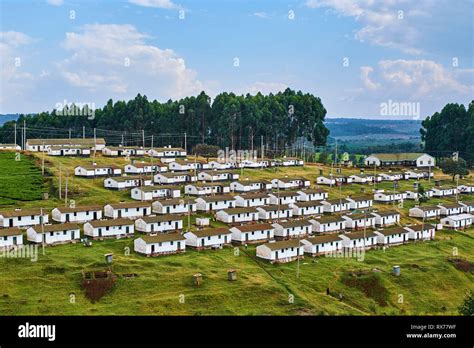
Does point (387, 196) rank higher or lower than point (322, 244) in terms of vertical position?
higher

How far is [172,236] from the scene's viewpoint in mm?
59469

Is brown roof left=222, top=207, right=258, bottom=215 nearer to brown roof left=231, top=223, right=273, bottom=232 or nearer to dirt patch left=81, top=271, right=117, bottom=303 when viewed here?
brown roof left=231, top=223, right=273, bottom=232

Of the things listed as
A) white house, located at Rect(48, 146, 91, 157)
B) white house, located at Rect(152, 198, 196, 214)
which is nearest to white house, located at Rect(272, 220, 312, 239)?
white house, located at Rect(152, 198, 196, 214)

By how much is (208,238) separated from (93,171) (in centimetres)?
3667

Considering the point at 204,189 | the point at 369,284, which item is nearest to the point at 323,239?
the point at 369,284

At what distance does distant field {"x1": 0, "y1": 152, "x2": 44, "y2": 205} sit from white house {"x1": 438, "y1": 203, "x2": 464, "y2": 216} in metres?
61.3

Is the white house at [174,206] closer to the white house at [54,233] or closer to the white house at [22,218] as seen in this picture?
the white house at [54,233]

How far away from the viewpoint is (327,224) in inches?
2881

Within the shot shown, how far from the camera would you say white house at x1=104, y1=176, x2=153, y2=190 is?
84562 mm

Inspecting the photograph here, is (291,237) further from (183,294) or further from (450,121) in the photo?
(450,121)

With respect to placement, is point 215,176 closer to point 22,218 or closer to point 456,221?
point 22,218

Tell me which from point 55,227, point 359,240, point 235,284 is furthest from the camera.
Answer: point 359,240

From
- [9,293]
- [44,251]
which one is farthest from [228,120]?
[9,293]
